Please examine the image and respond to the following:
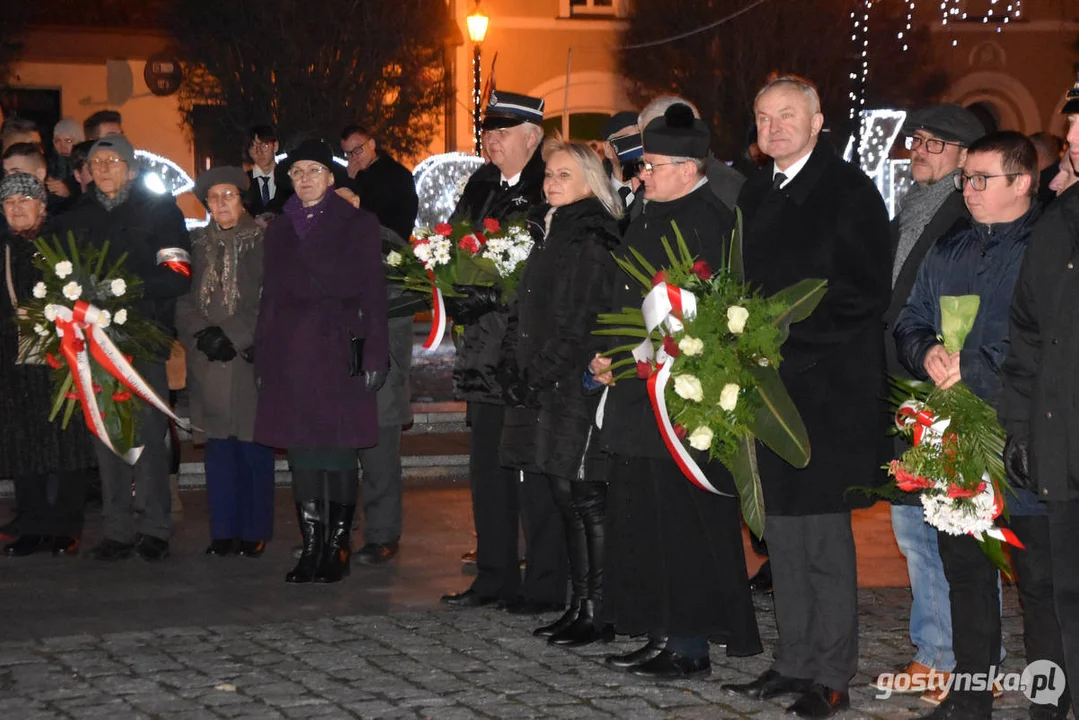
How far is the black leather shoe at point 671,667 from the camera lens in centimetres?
659

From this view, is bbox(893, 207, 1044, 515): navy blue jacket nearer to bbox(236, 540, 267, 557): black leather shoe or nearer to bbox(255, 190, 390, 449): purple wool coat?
bbox(255, 190, 390, 449): purple wool coat

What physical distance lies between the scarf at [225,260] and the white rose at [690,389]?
13.4ft

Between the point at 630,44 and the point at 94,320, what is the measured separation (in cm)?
2672

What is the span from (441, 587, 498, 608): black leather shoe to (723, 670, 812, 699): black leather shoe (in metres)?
2.02

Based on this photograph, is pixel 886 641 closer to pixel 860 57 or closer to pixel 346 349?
pixel 346 349

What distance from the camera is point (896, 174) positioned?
21875mm

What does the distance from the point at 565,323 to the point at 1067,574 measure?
2711 mm

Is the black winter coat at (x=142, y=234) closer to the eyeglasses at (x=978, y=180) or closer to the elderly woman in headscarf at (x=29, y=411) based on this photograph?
the elderly woman in headscarf at (x=29, y=411)

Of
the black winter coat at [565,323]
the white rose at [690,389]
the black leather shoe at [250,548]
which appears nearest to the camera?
the white rose at [690,389]

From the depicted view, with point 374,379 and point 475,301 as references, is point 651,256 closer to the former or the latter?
point 475,301

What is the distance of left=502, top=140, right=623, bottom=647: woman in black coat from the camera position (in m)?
7.18

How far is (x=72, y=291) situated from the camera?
8.84 meters

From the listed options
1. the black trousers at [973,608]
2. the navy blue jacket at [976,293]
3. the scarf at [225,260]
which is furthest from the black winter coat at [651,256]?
the scarf at [225,260]

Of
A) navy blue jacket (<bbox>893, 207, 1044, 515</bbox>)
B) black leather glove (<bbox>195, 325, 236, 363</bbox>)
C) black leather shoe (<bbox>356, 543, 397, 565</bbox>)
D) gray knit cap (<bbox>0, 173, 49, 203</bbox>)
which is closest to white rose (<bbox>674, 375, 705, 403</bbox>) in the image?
navy blue jacket (<bbox>893, 207, 1044, 515</bbox>)
